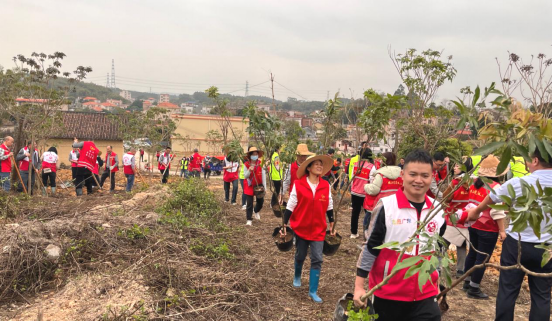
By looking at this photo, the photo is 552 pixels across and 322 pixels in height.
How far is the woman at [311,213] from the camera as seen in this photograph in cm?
459

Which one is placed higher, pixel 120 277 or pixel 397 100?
pixel 397 100

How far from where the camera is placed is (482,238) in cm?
484

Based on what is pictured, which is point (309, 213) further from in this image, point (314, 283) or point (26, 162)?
point (26, 162)

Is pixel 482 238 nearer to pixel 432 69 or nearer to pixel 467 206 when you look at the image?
pixel 467 206

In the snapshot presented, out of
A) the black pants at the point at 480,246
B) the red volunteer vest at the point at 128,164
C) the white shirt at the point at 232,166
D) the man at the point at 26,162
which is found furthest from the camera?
the red volunteer vest at the point at 128,164

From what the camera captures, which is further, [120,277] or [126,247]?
[126,247]

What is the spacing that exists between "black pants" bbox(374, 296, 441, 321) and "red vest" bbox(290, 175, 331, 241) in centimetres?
185

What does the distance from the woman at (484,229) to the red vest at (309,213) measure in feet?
6.00

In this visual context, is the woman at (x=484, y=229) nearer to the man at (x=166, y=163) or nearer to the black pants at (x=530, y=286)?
the black pants at (x=530, y=286)

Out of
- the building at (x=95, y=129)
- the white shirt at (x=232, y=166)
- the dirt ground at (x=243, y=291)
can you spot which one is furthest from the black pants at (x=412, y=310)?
the building at (x=95, y=129)

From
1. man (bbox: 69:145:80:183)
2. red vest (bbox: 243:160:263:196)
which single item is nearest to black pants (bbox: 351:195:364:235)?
red vest (bbox: 243:160:263:196)

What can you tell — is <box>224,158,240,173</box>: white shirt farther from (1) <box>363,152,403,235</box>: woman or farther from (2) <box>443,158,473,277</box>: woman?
(2) <box>443,158,473,277</box>: woman

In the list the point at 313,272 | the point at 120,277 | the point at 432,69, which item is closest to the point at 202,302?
the point at 120,277

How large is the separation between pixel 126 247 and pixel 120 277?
0.98 m
